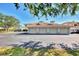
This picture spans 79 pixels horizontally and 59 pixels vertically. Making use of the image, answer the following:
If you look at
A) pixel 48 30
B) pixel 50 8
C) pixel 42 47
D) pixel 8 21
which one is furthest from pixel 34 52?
pixel 50 8

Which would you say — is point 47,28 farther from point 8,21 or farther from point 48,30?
point 8,21

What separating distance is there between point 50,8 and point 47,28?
344mm

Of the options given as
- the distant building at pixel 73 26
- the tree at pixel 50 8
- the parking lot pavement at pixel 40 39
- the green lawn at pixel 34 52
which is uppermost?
the tree at pixel 50 8

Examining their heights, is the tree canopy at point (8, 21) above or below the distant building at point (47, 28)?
above

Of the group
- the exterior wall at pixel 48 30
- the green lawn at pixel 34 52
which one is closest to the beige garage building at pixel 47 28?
the exterior wall at pixel 48 30

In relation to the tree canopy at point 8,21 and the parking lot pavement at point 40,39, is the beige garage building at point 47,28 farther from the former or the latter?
the tree canopy at point 8,21

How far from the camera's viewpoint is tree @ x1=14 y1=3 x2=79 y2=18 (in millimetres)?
3289

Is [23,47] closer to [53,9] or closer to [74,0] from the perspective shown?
[53,9]

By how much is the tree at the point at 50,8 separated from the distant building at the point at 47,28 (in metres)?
0.15

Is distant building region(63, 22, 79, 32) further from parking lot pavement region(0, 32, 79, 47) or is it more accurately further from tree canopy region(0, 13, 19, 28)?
tree canopy region(0, 13, 19, 28)

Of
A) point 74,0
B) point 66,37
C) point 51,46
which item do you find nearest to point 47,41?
point 51,46

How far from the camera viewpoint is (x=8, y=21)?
3375mm

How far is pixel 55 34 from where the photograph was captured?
3.40 metres

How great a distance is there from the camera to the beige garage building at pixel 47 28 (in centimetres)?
335
